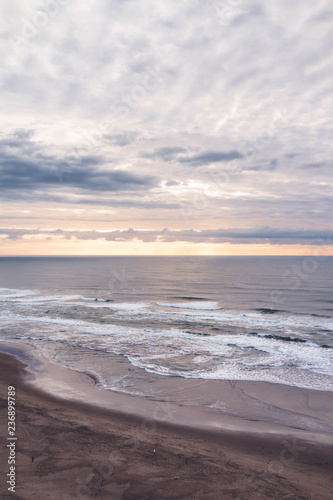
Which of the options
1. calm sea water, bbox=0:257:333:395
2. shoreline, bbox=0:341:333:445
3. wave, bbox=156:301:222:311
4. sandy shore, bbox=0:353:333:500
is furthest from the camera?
wave, bbox=156:301:222:311

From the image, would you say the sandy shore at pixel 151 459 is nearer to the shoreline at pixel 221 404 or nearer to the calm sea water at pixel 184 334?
the shoreline at pixel 221 404

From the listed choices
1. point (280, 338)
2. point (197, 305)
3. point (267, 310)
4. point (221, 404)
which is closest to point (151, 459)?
point (221, 404)

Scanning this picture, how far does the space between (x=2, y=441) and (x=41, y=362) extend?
12159 millimetres

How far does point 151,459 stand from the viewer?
9.95 metres

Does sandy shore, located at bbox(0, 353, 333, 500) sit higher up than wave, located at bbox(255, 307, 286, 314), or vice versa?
sandy shore, located at bbox(0, 353, 333, 500)

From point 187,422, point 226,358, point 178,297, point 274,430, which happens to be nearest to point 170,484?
point 187,422

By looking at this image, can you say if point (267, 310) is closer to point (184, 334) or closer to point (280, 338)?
point (280, 338)

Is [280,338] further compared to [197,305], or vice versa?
[197,305]

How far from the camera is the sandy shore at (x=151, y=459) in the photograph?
8.37m

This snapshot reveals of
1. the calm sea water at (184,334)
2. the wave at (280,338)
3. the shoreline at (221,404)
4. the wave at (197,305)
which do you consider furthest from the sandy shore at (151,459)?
the wave at (197,305)

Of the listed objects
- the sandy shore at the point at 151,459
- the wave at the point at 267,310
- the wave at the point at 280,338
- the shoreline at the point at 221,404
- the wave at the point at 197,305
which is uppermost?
the sandy shore at the point at 151,459

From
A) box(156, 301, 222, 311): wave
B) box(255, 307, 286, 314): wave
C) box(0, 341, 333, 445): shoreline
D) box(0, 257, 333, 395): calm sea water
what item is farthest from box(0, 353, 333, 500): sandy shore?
box(156, 301, 222, 311): wave

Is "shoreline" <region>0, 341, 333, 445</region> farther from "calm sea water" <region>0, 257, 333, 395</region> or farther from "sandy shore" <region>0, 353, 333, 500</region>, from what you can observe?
"calm sea water" <region>0, 257, 333, 395</region>

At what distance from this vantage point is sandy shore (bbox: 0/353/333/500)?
8.37 metres
